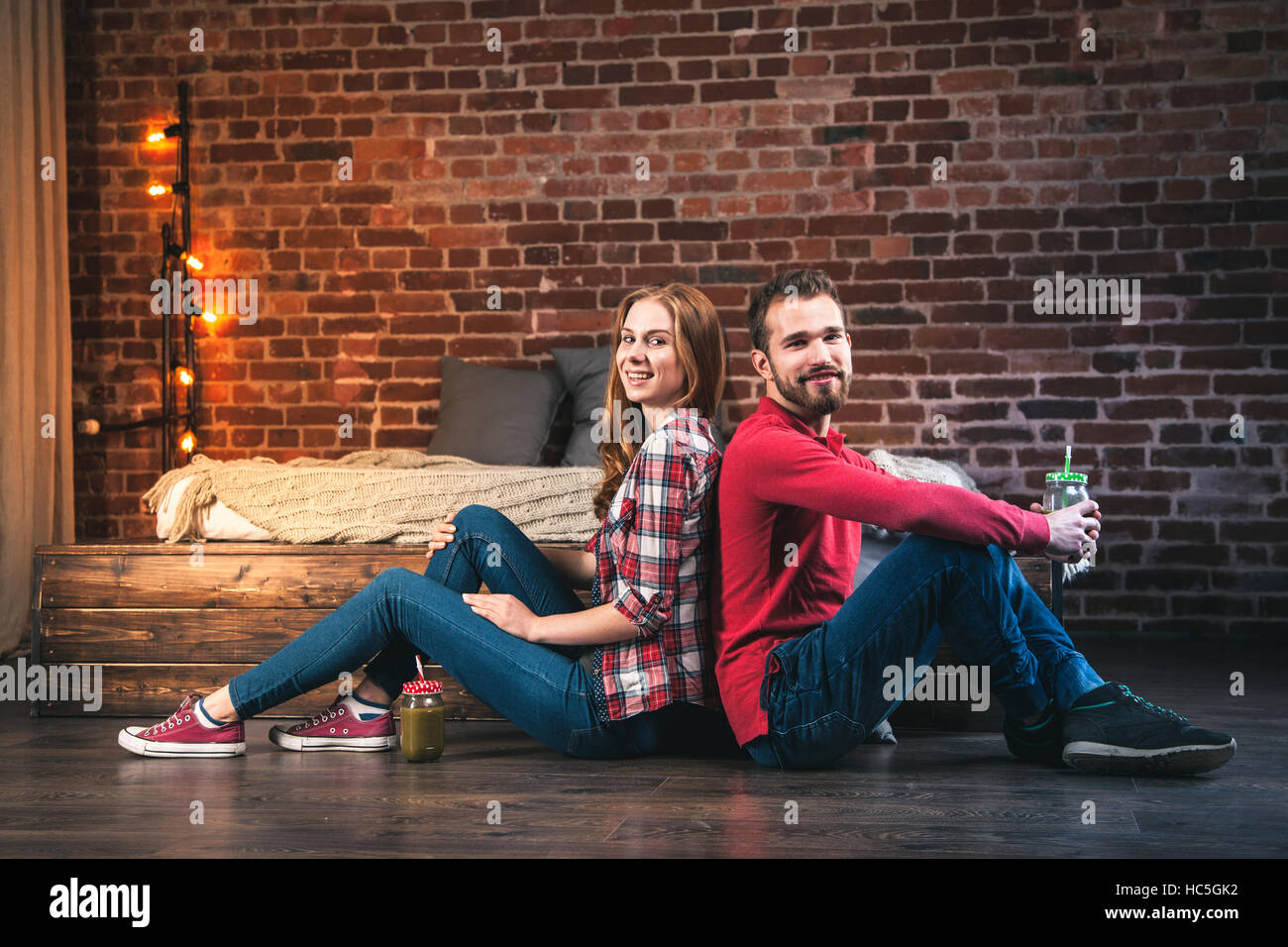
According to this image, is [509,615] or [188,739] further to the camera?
[188,739]

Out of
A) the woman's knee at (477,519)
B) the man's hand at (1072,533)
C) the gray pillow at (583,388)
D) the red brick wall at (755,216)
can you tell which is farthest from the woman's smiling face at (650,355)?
the red brick wall at (755,216)

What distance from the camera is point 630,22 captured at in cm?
439

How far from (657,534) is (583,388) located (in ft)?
7.74

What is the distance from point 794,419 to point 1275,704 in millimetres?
1645

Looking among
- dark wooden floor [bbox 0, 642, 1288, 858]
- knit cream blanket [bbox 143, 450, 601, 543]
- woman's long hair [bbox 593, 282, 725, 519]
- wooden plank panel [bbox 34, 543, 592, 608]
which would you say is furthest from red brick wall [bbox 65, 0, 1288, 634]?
woman's long hair [bbox 593, 282, 725, 519]

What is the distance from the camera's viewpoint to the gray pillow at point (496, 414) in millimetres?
3977

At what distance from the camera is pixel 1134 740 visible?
1867 mm

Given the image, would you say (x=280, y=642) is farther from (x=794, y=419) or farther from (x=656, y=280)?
(x=656, y=280)

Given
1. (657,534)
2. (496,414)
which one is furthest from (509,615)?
(496,414)

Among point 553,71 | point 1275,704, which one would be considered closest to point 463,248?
point 553,71

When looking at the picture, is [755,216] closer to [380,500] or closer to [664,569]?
[380,500]

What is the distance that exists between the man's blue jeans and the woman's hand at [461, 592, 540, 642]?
412 millimetres

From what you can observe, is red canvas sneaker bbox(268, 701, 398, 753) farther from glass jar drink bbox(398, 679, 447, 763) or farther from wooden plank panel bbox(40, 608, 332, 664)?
wooden plank panel bbox(40, 608, 332, 664)

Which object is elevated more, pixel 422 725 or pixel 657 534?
pixel 657 534
